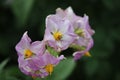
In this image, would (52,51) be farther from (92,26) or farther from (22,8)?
(92,26)

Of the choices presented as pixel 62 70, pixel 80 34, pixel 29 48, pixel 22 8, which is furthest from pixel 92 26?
pixel 29 48

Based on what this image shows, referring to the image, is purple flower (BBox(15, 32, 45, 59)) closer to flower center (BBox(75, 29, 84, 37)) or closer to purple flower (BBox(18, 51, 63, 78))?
purple flower (BBox(18, 51, 63, 78))

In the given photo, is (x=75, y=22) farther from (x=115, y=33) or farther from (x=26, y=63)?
(x=115, y=33)

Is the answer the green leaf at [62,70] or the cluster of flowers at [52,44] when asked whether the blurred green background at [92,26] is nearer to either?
the green leaf at [62,70]

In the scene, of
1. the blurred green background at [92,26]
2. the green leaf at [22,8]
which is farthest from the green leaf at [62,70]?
the blurred green background at [92,26]

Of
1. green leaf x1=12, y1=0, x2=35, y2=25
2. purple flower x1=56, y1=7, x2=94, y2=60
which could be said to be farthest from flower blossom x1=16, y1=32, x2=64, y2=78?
green leaf x1=12, y1=0, x2=35, y2=25

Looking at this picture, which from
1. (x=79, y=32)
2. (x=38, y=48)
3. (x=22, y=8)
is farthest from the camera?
(x=22, y=8)

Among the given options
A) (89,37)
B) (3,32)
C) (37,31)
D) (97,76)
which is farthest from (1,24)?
(89,37)
